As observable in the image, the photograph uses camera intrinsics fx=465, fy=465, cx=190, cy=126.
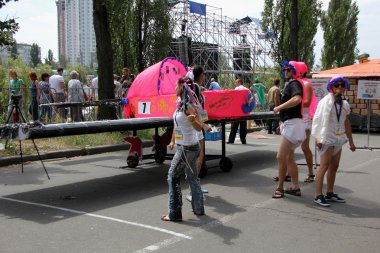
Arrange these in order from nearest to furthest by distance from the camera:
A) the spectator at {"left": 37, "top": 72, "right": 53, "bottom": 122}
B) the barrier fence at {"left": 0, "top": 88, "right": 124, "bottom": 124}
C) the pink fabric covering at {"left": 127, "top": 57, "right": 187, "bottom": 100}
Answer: the pink fabric covering at {"left": 127, "top": 57, "right": 187, "bottom": 100}
the barrier fence at {"left": 0, "top": 88, "right": 124, "bottom": 124}
the spectator at {"left": 37, "top": 72, "right": 53, "bottom": 122}

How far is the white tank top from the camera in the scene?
18.6 feet

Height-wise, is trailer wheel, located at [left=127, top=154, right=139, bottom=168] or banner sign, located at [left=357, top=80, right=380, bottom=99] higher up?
banner sign, located at [left=357, top=80, right=380, bottom=99]

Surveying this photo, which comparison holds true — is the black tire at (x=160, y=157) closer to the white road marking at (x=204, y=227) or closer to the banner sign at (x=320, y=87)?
the white road marking at (x=204, y=227)

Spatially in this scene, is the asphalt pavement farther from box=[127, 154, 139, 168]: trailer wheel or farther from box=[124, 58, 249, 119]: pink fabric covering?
box=[124, 58, 249, 119]: pink fabric covering

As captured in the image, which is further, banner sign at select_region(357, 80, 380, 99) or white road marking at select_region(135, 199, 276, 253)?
banner sign at select_region(357, 80, 380, 99)

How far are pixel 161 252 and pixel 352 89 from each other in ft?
51.3

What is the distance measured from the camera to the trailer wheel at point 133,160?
31.0ft

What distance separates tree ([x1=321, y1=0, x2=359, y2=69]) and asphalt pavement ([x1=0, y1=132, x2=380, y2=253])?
108 ft

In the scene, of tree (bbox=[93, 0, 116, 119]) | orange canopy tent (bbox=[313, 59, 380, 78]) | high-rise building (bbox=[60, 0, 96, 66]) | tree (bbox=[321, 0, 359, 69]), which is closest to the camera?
tree (bbox=[93, 0, 116, 119])

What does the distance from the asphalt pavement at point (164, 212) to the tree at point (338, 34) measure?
32964 millimetres

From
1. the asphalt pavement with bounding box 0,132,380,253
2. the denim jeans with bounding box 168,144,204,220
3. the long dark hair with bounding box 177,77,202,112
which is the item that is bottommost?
the asphalt pavement with bounding box 0,132,380,253

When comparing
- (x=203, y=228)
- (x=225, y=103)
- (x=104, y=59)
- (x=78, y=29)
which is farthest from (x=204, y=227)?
(x=78, y=29)

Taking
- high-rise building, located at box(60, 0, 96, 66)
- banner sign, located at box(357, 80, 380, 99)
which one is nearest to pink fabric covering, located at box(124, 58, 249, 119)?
banner sign, located at box(357, 80, 380, 99)

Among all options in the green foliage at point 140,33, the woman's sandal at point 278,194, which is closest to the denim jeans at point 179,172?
the woman's sandal at point 278,194
